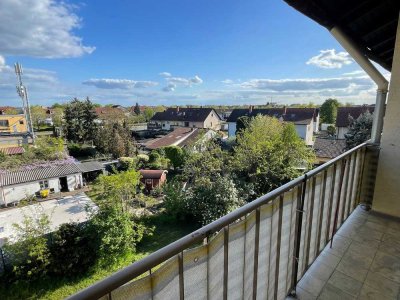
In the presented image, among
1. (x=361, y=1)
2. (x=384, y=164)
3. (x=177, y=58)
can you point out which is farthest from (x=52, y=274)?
(x=177, y=58)

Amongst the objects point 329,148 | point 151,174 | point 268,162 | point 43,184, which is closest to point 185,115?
point 151,174

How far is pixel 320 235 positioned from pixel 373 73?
2.01 meters

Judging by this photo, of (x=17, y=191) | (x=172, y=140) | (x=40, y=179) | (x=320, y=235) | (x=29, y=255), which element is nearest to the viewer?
(x=320, y=235)

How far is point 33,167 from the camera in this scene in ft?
47.1

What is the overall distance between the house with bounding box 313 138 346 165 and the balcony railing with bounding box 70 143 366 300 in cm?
1425

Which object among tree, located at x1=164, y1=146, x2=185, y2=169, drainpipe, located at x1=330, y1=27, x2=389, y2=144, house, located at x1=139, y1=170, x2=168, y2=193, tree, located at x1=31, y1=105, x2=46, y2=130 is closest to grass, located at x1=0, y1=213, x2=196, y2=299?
house, located at x1=139, y1=170, x2=168, y2=193

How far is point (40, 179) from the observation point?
13.5m

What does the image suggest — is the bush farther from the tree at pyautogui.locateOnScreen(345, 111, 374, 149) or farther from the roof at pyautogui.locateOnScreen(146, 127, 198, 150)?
the roof at pyautogui.locateOnScreen(146, 127, 198, 150)

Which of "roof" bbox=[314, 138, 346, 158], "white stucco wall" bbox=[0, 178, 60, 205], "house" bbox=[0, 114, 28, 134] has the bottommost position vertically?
"white stucco wall" bbox=[0, 178, 60, 205]

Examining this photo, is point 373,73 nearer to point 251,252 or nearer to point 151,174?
point 251,252

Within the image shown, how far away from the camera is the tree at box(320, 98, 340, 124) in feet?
119

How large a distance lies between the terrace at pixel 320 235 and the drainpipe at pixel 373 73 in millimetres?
11

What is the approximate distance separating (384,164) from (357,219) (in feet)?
Answer: 2.28

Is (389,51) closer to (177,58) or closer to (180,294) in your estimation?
(180,294)
